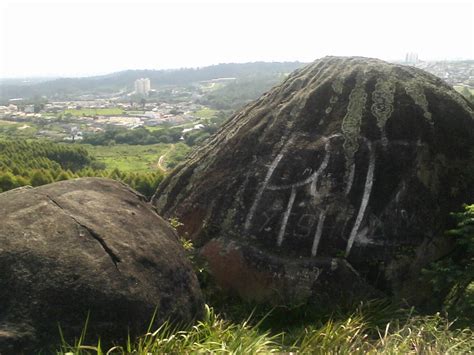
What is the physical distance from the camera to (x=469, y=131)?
9836 mm

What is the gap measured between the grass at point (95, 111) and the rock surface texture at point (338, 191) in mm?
173578

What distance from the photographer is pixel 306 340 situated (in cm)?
668

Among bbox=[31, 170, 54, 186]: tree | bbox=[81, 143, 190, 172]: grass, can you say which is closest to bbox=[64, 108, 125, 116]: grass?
bbox=[81, 143, 190, 172]: grass

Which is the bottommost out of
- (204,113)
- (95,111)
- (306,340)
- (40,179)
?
(95,111)

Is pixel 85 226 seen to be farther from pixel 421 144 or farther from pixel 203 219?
pixel 421 144

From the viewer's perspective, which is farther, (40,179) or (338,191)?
(40,179)

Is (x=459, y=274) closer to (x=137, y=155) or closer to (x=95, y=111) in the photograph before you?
(x=137, y=155)

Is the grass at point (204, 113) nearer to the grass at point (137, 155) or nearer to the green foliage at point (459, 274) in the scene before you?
the grass at point (137, 155)

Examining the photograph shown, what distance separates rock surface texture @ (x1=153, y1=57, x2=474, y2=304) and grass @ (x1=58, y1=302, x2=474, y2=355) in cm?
126

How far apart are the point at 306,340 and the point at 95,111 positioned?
189 meters

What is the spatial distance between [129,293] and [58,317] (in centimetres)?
88

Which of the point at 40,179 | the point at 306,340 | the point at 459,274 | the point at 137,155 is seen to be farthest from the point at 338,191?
the point at 137,155

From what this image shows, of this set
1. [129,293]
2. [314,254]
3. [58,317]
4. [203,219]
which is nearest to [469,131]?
[314,254]

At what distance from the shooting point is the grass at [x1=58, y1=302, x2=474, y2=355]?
18.2 ft
